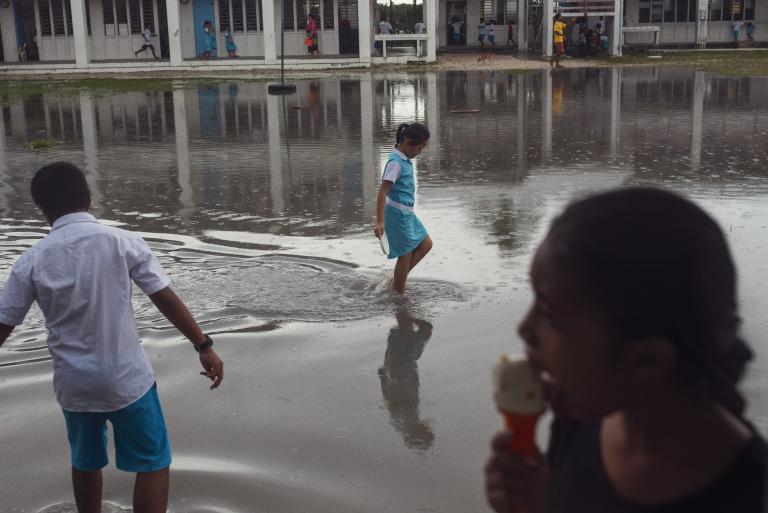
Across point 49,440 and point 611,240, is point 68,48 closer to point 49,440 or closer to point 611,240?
point 49,440

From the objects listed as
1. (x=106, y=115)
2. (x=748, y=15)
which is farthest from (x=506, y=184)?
(x=748, y=15)

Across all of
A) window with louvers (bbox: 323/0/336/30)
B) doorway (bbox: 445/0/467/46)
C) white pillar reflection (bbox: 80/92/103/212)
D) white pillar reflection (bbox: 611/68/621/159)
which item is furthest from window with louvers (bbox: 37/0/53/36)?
white pillar reflection (bbox: 611/68/621/159)

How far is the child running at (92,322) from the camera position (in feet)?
11.1

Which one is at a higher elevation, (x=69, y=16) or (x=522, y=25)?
(x=69, y=16)

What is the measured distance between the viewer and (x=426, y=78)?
109 ft

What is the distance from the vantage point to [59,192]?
3.46 m

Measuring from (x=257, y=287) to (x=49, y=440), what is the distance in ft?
9.32

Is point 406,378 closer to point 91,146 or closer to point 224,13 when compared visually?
point 91,146

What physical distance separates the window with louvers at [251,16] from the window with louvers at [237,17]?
8.6 inches

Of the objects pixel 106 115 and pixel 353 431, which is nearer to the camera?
pixel 353 431

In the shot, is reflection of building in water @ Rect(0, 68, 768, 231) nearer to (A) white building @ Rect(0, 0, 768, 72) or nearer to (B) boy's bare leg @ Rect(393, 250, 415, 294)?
(B) boy's bare leg @ Rect(393, 250, 415, 294)

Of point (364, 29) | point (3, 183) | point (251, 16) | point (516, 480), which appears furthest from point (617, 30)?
point (516, 480)

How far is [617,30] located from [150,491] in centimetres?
4095

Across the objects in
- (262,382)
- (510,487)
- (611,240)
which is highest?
(611,240)
